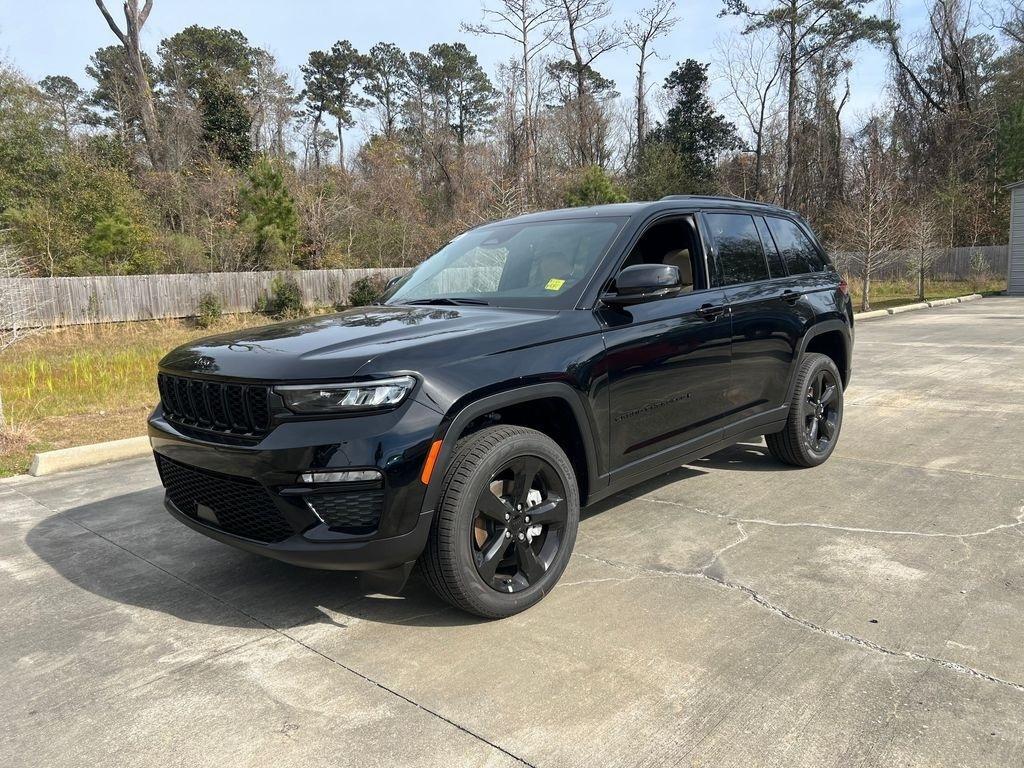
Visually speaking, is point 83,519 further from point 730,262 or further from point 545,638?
point 730,262

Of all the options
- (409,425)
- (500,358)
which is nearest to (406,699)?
(409,425)

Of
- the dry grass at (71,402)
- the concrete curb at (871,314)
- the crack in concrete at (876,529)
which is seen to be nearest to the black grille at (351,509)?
the crack in concrete at (876,529)

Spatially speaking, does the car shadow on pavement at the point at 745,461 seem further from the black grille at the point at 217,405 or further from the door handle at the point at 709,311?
the black grille at the point at 217,405

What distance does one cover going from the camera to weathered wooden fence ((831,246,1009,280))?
33594 mm

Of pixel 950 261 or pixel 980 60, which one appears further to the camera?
pixel 980 60

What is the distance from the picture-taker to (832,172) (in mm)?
45062

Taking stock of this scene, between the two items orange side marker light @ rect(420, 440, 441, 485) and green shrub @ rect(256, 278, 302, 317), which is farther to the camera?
green shrub @ rect(256, 278, 302, 317)

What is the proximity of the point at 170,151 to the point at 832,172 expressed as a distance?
36874 millimetres

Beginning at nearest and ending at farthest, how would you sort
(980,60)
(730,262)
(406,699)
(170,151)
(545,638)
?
(406,699), (545,638), (730,262), (170,151), (980,60)

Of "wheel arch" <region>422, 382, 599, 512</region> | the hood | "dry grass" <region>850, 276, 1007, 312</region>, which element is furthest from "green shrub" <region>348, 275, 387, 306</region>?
"wheel arch" <region>422, 382, 599, 512</region>

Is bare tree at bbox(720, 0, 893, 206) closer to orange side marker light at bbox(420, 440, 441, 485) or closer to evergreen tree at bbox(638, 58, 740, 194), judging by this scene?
evergreen tree at bbox(638, 58, 740, 194)

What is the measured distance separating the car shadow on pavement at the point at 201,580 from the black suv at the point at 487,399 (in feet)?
1.42

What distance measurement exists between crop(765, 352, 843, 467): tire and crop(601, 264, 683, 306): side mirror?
6.47 feet

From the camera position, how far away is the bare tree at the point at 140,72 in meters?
34.5
